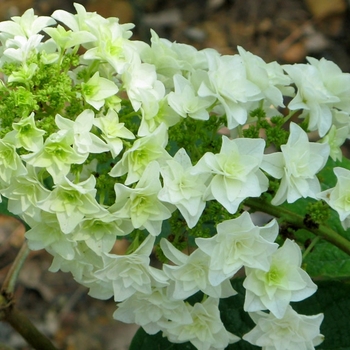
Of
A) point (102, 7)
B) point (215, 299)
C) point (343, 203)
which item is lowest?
point (102, 7)

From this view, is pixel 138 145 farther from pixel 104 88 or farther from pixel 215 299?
pixel 215 299

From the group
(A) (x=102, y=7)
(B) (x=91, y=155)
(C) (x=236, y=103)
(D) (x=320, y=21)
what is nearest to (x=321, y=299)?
(C) (x=236, y=103)

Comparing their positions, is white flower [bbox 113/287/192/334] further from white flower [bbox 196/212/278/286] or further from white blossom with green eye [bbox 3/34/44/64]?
white blossom with green eye [bbox 3/34/44/64]

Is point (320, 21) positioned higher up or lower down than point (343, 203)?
lower down

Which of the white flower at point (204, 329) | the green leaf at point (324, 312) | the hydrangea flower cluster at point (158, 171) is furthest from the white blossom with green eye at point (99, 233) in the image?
the green leaf at point (324, 312)

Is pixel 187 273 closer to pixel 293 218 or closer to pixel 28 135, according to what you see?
pixel 293 218

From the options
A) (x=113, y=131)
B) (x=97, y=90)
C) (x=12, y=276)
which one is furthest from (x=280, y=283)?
(x=12, y=276)

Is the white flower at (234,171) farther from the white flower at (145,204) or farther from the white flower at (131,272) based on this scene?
the white flower at (131,272)
